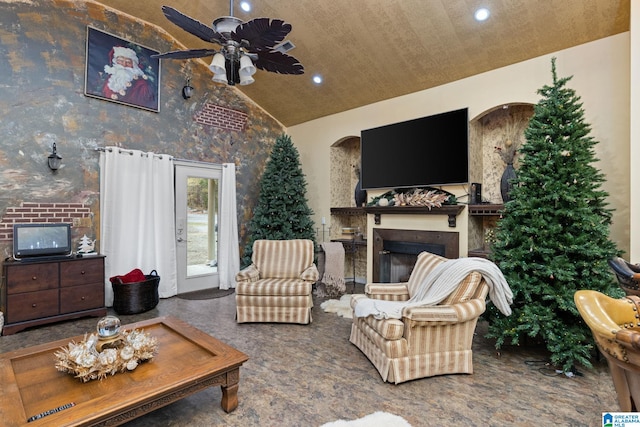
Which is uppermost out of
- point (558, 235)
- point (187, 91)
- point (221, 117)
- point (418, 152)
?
point (187, 91)

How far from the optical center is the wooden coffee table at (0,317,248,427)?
1536 mm

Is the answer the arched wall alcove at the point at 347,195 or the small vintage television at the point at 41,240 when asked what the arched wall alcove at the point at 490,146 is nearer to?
the arched wall alcove at the point at 347,195

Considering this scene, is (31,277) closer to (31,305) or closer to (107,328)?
(31,305)

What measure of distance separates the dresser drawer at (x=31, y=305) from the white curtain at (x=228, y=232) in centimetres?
233

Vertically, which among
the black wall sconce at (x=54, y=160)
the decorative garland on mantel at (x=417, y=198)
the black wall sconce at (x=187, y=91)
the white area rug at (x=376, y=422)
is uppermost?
the black wall sconce at (x=187, y=91)

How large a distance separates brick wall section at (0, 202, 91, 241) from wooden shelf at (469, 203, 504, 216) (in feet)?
16.9

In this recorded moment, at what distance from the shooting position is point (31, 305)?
3.67 m

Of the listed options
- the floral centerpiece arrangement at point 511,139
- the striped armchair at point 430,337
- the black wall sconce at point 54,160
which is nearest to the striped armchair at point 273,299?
the striped armchair at point 430,337

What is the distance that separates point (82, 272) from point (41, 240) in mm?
610

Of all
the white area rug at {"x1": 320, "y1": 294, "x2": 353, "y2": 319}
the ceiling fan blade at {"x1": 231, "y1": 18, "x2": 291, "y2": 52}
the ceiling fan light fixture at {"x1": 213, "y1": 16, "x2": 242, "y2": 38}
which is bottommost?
the white area rug at {"x1": 320, "y1": 294, "x2": 353, "y2": 319}

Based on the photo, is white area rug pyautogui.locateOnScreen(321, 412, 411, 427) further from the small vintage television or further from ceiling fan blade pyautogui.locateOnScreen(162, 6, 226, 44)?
the small vintage television

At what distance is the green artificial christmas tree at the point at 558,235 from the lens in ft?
8.77

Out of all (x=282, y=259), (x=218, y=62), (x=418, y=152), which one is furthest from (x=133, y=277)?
(x=418, y=152)

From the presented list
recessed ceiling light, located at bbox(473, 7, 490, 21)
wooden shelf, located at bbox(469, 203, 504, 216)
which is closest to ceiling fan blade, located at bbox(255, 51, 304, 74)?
recessed ceiling light, located at bbox(473, 7, 490, 21)
